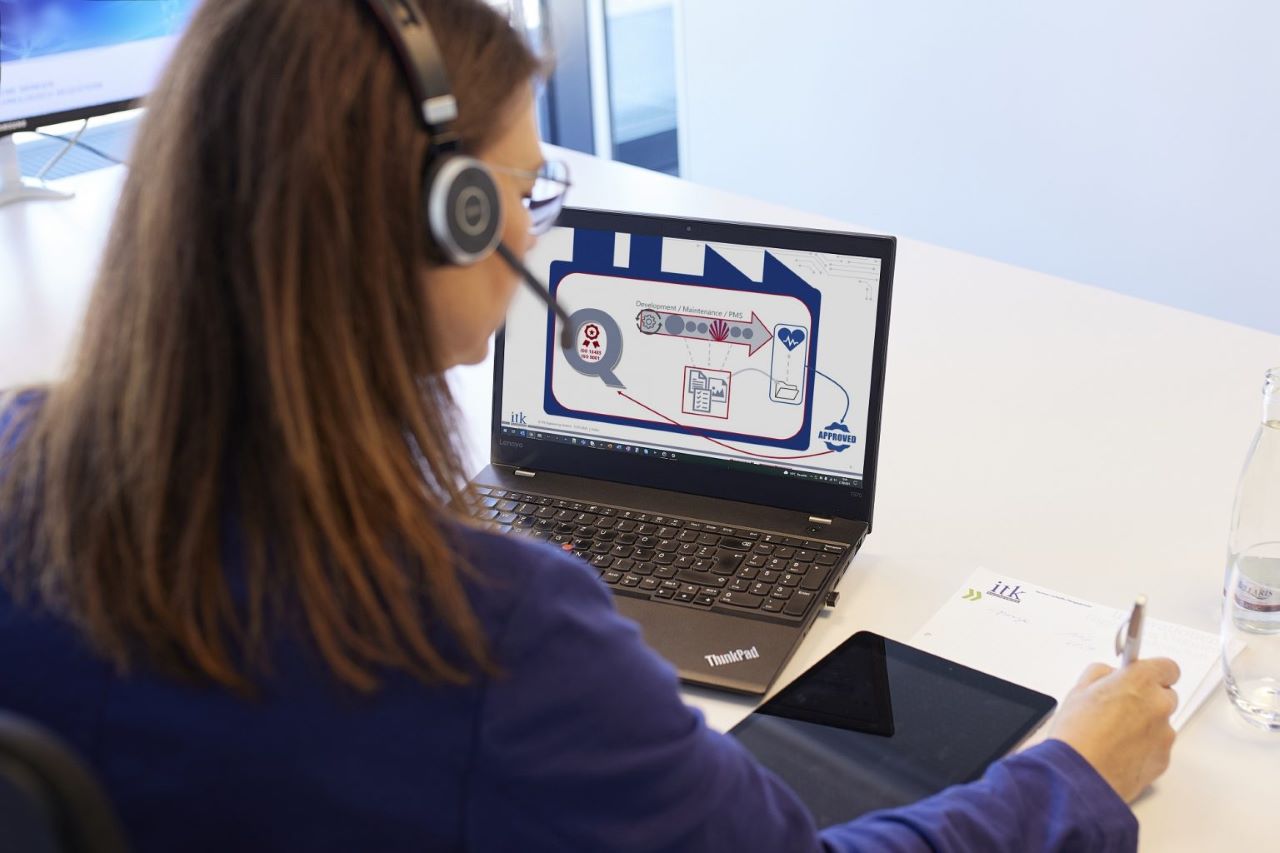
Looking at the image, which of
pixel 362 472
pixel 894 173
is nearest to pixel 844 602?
pixel 362 472

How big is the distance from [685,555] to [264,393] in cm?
56

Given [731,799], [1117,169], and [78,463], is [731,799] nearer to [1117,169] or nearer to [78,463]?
[78,463]

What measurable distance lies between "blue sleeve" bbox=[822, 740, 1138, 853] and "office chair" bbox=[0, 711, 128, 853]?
1.39 feet

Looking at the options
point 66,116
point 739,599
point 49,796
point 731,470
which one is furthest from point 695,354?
point 66,116

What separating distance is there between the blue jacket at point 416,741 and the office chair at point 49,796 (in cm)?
15

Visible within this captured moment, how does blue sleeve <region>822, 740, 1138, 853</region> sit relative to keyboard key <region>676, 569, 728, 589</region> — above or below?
below

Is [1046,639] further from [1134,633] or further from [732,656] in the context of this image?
[732,656]

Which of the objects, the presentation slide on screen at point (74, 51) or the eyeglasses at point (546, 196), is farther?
the presentation slide on screen at point (74, 51)

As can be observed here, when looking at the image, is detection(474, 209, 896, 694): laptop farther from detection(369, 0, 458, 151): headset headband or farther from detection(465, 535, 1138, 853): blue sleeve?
detection(369, 0, 458, 151): headset headband

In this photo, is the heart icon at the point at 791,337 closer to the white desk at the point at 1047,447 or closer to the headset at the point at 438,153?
the white desk at the point at 1047,447

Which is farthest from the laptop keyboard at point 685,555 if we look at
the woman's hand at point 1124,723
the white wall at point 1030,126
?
the white wall at point 1030,126

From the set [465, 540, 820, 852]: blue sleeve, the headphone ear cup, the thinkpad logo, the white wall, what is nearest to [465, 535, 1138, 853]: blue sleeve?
[465, 540, 820, 852]: blue sleeve

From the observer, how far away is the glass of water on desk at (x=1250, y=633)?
95 centimetres

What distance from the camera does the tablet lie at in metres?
0.87
